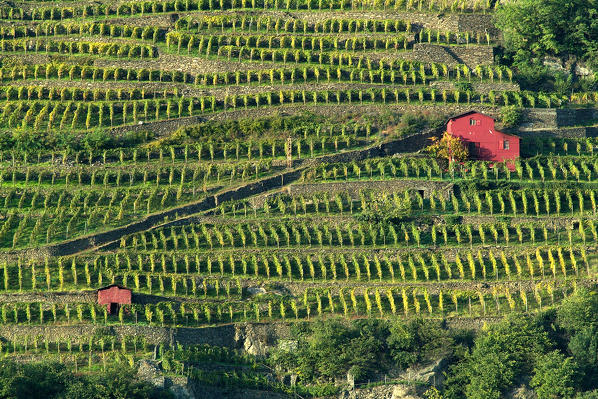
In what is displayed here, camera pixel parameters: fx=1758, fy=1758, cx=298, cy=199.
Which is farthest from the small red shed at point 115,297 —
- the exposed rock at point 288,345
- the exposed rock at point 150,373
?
the exposed rock at point 288,345

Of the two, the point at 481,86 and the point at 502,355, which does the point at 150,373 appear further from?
the point at 481,86

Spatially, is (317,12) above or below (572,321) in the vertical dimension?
above

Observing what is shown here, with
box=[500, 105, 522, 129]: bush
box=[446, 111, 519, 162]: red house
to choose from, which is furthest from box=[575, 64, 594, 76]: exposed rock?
box=[446, 111, 519, 162]: red house

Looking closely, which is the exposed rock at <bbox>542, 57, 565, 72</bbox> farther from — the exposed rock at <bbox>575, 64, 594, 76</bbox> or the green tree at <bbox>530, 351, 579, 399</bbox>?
the green tree at <bbox>530, 351, 579, 399</bbox>

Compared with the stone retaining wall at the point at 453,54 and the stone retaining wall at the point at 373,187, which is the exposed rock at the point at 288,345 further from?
the stone retaining wall at the point at 453,54

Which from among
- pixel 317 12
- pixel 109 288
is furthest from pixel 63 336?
pixel 317 12

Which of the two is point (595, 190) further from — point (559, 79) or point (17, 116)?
point (17, 116)
